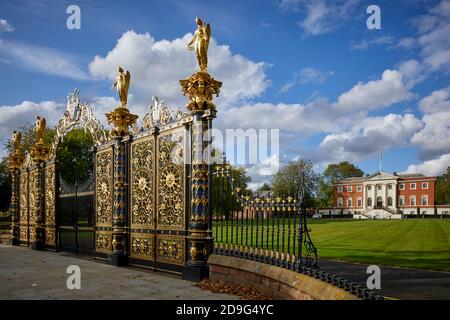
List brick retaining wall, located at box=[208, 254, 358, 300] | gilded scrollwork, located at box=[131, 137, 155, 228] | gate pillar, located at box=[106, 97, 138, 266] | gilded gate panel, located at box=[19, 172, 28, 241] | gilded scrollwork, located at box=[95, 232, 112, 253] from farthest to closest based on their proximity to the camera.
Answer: gilded gate panel, located at box=[19, 172, 28, 241], gilded scrollwork, located at box=[95, 232, 112, 253], gate pillar, located at box=[106, 97, 138, 266], gilded scrollwork, located at box=[131, 137, 155, 228], brick retaining wall, located at box=[208, 254, 358, 300]

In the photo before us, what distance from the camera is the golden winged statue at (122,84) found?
12.1m

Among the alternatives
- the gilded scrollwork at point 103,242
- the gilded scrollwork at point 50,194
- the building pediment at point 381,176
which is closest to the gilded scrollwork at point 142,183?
the gilded scrollwork at point 103,242

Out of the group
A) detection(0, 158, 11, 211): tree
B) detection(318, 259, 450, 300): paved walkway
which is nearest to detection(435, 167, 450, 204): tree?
detection(0, 158, 11, 211): tree

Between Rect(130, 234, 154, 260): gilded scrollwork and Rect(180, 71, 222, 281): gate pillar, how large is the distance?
6.25ft

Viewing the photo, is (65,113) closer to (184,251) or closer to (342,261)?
(184,251)

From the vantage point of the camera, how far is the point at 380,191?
3329 inches

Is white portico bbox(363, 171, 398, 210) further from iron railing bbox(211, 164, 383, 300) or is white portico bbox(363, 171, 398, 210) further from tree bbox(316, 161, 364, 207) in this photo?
iron railing bbox(211, 164, 383, 300)

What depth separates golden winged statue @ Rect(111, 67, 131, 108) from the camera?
12.1 m

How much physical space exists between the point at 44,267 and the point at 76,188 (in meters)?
4.13

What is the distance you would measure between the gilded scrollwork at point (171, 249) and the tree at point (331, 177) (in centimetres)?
8133

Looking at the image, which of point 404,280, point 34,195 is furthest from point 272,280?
point 34,195

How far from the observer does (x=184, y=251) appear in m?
9.35

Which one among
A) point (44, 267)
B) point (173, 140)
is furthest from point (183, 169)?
point (44, 267)

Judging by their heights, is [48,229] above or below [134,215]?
below
